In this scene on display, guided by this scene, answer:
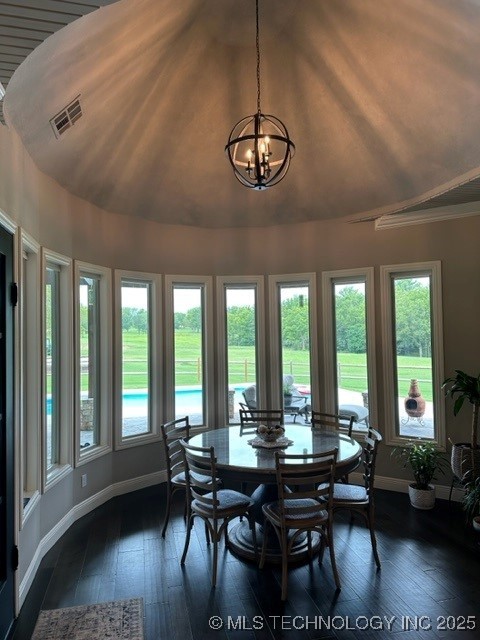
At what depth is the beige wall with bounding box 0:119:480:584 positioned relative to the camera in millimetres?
3730

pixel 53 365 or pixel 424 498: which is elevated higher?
pixel 53 365

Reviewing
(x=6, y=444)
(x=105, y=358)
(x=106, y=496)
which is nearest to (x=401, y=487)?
(x=106, y=496)

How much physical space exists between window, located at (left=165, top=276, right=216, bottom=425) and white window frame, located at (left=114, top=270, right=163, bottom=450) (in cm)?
25

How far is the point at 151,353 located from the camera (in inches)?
202

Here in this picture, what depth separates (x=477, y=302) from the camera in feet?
14.4

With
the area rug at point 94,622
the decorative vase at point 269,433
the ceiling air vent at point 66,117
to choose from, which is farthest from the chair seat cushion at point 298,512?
the ceiling air vent at point 66,117

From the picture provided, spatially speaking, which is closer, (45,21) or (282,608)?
(45,21)

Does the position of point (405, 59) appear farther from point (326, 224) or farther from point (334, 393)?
point (334, 393)

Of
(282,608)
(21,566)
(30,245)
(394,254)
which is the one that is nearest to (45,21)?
(30,245)

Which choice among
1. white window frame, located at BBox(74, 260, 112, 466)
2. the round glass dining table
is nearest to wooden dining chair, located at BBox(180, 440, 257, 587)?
the round glass dining table

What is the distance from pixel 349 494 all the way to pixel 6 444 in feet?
8.54

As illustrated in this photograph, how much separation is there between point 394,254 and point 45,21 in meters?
4.08

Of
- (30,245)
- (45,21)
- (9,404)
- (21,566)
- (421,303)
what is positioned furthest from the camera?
(421,303)

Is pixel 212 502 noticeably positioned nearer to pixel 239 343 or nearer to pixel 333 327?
pixel 239 343
